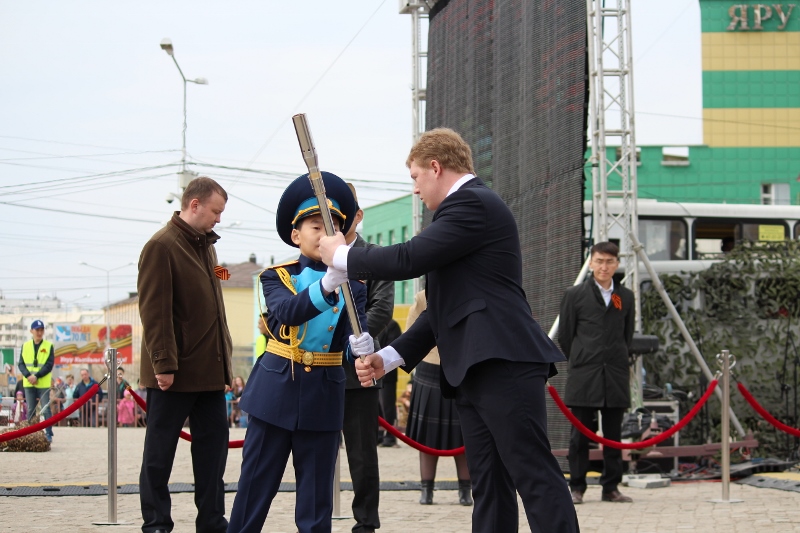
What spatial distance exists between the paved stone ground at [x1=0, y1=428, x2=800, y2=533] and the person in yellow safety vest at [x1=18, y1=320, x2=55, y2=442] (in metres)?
4.48

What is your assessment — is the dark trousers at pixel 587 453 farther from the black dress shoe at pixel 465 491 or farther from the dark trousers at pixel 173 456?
the dark trousers at pixel 173 456

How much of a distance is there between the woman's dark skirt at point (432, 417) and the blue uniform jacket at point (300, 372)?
3326 millimetres

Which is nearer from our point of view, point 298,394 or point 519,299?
point 519,299

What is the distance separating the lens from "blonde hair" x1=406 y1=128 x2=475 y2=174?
4.52 metres

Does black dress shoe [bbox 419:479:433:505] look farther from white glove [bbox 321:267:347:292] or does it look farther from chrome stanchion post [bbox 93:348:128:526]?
white glove [bbox 321:267:347:292]

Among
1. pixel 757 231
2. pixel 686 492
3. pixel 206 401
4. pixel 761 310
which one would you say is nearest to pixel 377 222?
pixel 757 231

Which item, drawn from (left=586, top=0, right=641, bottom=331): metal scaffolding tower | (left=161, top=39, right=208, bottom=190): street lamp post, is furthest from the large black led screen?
(left=161, top=39, right=208, bottom=190): street lamp post

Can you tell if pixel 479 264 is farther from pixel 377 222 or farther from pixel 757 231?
pixel 377 222

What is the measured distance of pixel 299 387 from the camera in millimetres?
4785

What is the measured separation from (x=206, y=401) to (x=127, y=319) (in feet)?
239

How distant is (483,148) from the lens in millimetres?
13586

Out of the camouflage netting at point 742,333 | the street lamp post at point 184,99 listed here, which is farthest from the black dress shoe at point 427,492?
the street lamp post at point 184,99

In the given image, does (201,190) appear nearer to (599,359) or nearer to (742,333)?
(599,359)

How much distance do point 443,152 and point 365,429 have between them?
8.19 ft
